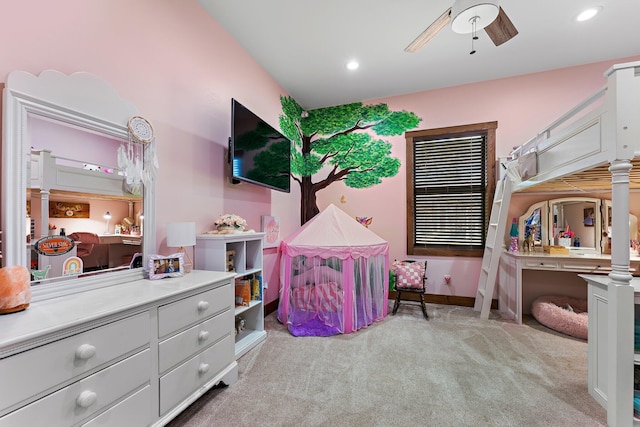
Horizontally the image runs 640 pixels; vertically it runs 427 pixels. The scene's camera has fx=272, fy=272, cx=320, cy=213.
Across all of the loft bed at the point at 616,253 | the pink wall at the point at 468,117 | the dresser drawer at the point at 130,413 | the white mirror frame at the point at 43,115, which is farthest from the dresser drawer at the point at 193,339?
the pink wall at the point at 468,117

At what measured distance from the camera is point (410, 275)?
3436 millimetres

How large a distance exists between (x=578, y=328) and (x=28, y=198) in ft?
14.7

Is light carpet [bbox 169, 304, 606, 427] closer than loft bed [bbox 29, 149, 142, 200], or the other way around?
loft bed [bbox 29, 149, 142, 200]

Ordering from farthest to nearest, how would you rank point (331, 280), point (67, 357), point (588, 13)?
point (331, 280) < point (588, 13) < point (67, 357)

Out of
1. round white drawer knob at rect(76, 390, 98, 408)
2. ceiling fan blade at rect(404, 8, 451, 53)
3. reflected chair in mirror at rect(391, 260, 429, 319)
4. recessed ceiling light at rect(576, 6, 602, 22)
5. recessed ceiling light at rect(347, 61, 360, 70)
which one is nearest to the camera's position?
round white drawer knob at rect(76, 390, 98, 408)

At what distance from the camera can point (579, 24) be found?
2613 mm

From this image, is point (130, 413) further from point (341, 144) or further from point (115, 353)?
point (341, 144)

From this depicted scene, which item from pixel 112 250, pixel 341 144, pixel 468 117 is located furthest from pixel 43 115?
pixel 468 117

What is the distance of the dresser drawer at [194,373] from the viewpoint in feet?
4.86

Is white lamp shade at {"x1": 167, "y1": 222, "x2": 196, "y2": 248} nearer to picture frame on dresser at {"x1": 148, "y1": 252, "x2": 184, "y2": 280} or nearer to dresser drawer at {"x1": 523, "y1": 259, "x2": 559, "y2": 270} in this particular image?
picture frame on dresser at {"x1": 148, "y1": 252, "x2": 184, "y2": 280}

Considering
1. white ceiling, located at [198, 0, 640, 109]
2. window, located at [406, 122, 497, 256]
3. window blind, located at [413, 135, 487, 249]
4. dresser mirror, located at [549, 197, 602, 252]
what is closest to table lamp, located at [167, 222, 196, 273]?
white ceiling, located at [198, 0, 640, 109]

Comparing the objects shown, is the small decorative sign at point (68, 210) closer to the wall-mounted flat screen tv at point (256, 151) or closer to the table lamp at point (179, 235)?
the table lamp at point (179, 235)

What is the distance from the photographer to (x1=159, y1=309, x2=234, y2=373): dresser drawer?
1479 millimetres

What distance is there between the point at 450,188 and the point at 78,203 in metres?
4.07
